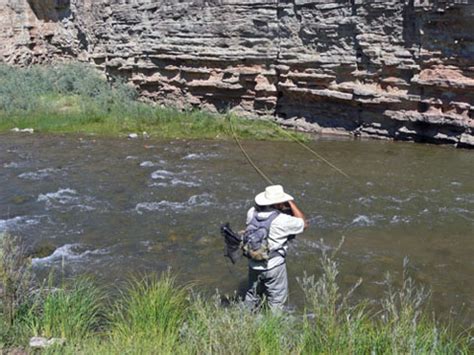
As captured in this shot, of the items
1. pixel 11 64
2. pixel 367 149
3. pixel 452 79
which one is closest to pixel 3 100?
pixel 11 64

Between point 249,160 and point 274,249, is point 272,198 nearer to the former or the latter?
point 274,249

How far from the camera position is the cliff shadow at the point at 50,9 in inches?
1010

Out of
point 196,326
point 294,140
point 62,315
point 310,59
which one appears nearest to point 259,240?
point 196,326

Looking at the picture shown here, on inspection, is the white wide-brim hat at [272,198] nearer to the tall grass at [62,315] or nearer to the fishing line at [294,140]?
the tall grass at [62,315]

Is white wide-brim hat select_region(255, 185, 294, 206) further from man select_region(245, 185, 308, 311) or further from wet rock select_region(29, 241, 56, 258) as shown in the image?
wet rock select_region(29, 241, 56, 258)

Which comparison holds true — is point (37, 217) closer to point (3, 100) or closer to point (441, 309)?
point (441, 309)

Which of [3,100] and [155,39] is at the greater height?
[155,39]

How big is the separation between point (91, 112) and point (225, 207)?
10628mm

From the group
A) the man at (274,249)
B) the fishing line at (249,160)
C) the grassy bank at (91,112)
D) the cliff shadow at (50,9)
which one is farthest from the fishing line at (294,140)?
the cliff shadow at (50,9)

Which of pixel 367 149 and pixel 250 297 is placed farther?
pixel 367 149

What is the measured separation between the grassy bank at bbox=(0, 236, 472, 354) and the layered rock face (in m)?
10.5

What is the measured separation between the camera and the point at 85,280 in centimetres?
697

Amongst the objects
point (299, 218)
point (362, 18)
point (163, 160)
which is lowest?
point (163, 160)

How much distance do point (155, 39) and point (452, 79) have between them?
10.9m
